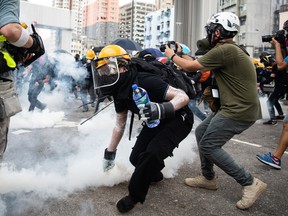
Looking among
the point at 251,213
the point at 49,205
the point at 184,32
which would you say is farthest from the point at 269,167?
the point at 184,32

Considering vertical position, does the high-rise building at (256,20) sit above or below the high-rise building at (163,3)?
below

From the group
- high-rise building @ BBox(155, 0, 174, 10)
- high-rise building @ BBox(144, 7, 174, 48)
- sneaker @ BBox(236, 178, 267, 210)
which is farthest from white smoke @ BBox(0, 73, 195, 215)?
high-rise building @ BBox(155, 0, 174, 10)

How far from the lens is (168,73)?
304cm

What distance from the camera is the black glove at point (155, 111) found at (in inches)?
99.8

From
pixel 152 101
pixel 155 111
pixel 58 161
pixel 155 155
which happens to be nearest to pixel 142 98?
pixel 155 111

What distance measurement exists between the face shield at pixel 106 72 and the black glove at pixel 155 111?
46cm

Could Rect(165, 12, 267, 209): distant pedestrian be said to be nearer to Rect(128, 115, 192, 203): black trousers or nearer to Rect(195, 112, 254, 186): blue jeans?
Rect(195, 112, 254, 186): blue jeans

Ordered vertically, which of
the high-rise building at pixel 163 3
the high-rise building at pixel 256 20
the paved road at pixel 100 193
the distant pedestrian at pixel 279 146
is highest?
the high-rise building at pixel 163 3

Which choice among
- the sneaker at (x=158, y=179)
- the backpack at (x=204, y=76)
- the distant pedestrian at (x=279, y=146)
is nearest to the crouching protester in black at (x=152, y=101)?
the sneaker at (x=158, y=179)

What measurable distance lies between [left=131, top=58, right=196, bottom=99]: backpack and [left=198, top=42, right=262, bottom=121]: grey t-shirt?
0.24 meters

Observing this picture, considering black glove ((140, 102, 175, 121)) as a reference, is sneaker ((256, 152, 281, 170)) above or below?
below

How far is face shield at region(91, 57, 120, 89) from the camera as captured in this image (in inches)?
113

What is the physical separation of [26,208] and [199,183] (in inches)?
66.3

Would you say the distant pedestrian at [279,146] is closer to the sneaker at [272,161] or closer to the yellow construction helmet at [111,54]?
the sneaker at [272,161]
